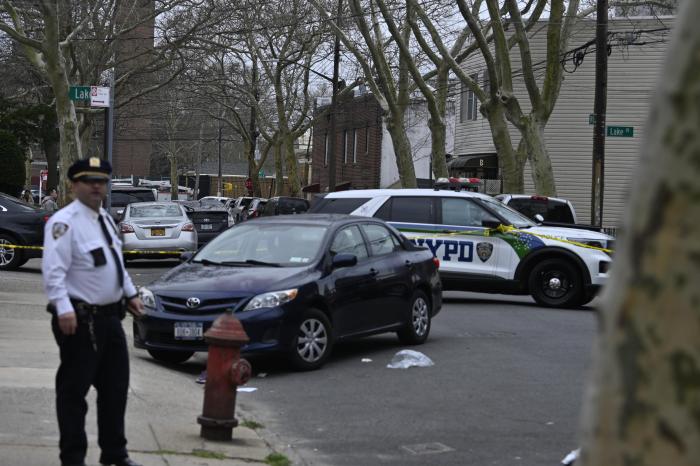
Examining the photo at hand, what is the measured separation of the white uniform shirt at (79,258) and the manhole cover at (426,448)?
251cm

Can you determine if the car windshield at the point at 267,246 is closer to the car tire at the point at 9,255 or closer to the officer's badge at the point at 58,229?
the officer's badge at the point at 58,229

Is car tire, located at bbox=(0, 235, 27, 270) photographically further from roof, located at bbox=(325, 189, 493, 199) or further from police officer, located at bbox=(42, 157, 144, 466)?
police officer, located at bbox=(42, 157, 144, 466)

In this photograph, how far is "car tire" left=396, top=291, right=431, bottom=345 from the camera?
41.4 feet

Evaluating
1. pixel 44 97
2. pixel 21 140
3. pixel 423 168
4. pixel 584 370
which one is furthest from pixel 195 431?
pixel 423 168

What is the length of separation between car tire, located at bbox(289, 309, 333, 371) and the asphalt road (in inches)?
5.4

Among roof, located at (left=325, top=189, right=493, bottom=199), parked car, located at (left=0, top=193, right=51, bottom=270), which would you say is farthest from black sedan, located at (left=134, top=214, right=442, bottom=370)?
parked car, located at (left=0, top=193, right=51, bottom=270)

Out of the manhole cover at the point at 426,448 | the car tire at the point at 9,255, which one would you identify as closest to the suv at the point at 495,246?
the car tire at the point at 9,255

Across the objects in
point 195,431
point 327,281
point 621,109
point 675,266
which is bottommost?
point 195,431

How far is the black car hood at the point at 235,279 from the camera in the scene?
10.7 metres

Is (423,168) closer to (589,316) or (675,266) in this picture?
(589,316)

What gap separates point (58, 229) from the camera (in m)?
6.15

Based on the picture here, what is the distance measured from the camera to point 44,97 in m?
47.0

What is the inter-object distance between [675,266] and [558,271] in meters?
15.9

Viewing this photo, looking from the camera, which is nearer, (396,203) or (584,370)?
(584,370)
